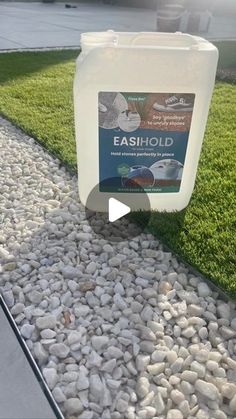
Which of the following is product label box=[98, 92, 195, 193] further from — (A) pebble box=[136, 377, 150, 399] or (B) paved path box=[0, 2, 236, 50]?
(B) paved path box=[0, 2, 236, 50]

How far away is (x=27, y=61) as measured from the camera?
502 centimetres

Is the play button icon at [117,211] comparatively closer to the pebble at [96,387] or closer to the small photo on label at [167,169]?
Answer: the small photo on label at [167,169]

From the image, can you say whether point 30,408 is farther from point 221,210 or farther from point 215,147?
point 215,147

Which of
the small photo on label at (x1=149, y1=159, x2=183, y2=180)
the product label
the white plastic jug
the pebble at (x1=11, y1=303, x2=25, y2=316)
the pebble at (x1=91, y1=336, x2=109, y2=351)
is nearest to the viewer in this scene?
the pebble at (x1=91, y1=336, x2=109, y2=351)

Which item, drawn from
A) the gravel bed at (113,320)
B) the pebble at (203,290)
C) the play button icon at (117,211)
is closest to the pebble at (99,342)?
the gravel bed at (113,320)

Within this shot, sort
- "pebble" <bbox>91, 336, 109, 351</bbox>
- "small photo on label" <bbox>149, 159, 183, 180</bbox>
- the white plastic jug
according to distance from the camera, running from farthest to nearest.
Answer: "small photo on label" <bbox>149, 159, 183, 180</bbox> → the white plastic jug → "pebble" <bbox>91, 336, 109, 351</bbox>

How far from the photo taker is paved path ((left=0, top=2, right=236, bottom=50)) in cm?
659

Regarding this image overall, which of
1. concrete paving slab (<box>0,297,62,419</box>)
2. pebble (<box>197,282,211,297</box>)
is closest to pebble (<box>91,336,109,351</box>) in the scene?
concrete paving slab (<box>0,297,62,419</box>)

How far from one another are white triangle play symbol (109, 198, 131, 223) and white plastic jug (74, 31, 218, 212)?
1.4 inches

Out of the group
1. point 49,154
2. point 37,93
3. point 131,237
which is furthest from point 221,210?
point 37,93

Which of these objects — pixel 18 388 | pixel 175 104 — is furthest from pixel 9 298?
pixel 175 104

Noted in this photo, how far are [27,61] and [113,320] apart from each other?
14.2 ft

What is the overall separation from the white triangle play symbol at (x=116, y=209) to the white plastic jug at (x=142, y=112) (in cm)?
4

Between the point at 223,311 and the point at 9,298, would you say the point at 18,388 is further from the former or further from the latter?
the point at 223,311
